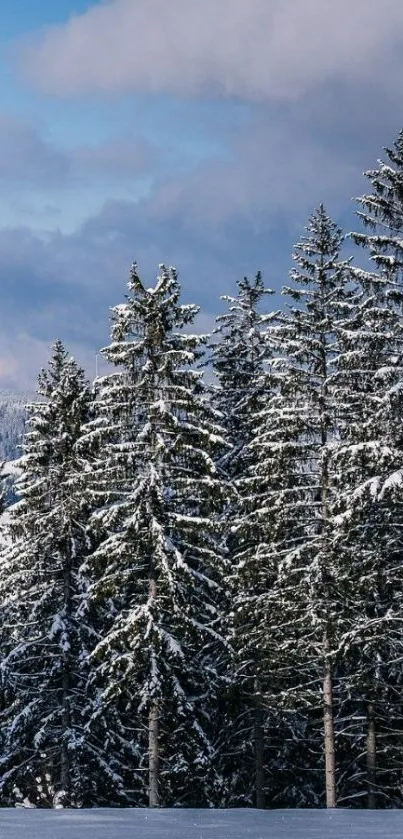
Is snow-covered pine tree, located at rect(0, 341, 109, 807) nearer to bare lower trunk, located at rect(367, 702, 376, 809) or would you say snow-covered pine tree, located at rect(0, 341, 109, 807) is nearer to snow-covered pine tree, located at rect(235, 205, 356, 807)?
snow-covered pine tree, located at rect(235, 205, 356, 807)

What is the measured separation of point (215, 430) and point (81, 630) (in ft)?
24.3

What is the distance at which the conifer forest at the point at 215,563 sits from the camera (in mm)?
22688

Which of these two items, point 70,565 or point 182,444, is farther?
point 70,565

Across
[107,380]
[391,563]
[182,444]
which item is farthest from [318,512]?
[107,380]

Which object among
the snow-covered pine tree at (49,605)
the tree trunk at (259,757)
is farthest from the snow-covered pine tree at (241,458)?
the snow-covered pine tree at (49,605)

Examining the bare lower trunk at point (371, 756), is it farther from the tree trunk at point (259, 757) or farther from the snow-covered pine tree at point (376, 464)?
the tree trunk at point (259, 757)

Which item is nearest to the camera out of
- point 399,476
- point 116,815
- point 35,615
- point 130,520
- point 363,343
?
point 116,815

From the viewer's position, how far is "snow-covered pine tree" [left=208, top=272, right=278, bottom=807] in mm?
26750

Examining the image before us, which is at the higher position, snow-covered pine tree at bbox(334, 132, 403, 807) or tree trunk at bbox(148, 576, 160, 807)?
snow-covered pine tree at bbox(334, 132, 403, 807)

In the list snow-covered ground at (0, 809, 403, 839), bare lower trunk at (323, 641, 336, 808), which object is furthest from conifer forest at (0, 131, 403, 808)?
snow-covered ground at (0, 809, 403, 839)

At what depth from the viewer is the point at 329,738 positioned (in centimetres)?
2370

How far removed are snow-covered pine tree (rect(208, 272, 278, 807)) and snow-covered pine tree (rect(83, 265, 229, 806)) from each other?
1.89 meters

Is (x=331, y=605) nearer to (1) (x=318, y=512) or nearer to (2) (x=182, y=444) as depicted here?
(1) (x=318, y=512)

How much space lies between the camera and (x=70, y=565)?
88.4 ft
